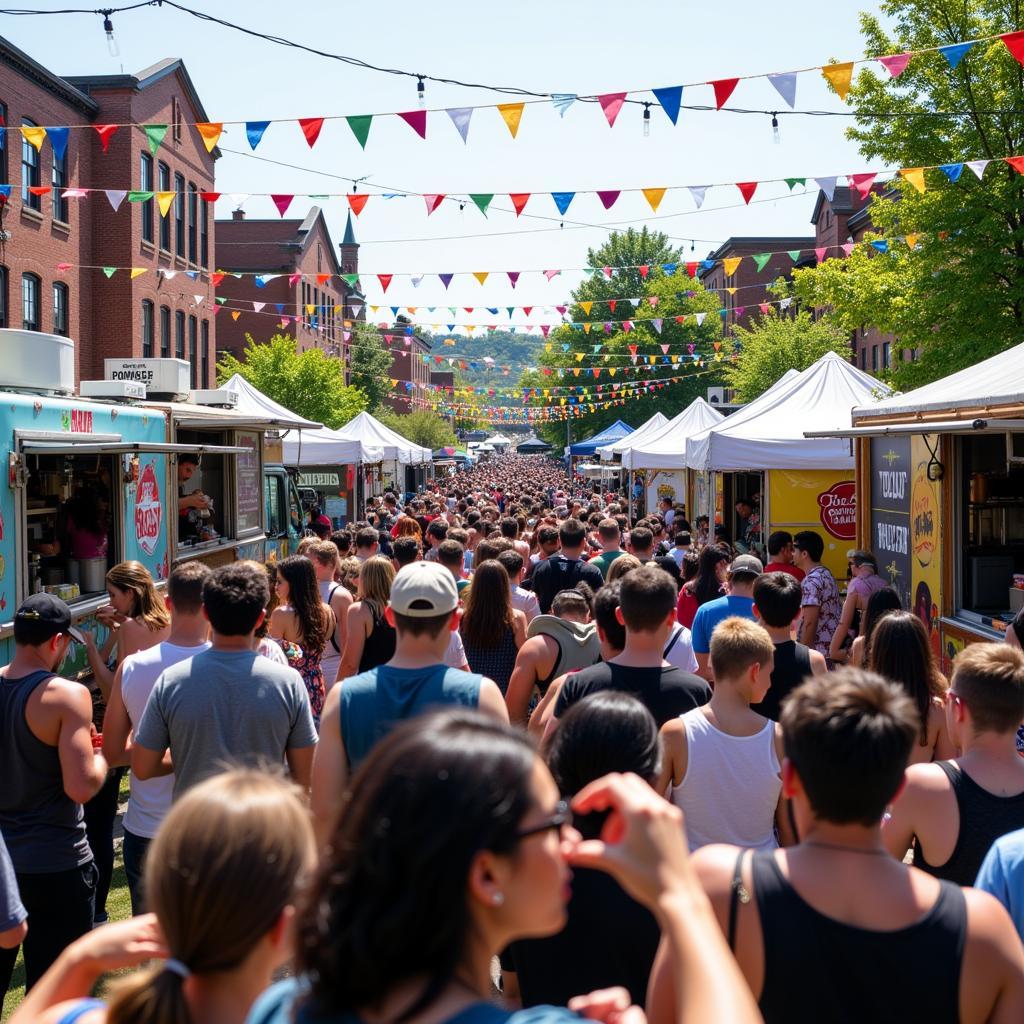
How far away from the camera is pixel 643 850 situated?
5.45 ft

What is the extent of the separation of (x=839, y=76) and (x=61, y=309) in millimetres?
22466

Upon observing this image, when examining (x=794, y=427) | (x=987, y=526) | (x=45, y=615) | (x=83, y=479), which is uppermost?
(x=794, y=427)

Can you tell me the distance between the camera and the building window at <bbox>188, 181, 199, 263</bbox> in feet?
112

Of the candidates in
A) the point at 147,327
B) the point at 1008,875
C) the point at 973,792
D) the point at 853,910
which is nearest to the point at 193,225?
the point at 147,327

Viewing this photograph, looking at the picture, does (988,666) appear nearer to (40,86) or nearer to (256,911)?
(256,911)

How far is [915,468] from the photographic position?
1110 centimetres

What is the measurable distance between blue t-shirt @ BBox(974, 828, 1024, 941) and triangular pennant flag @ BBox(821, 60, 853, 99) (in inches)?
341

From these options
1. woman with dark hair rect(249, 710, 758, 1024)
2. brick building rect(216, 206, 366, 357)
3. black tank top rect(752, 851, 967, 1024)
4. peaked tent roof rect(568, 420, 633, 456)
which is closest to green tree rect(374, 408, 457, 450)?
brick building rect(216, 206, 366, 357)

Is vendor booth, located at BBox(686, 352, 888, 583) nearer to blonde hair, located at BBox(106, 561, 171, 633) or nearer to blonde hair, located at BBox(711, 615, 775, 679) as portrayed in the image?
blonde hair, located at BBox(106, 561, 171, 633)

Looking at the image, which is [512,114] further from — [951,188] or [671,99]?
[951,188]

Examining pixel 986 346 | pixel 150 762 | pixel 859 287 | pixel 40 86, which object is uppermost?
pixel 40 86

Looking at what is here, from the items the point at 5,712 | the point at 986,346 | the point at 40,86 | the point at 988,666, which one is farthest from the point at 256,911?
the point at 40,86

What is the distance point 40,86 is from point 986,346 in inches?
834

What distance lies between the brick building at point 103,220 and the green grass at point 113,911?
18.0 meters
